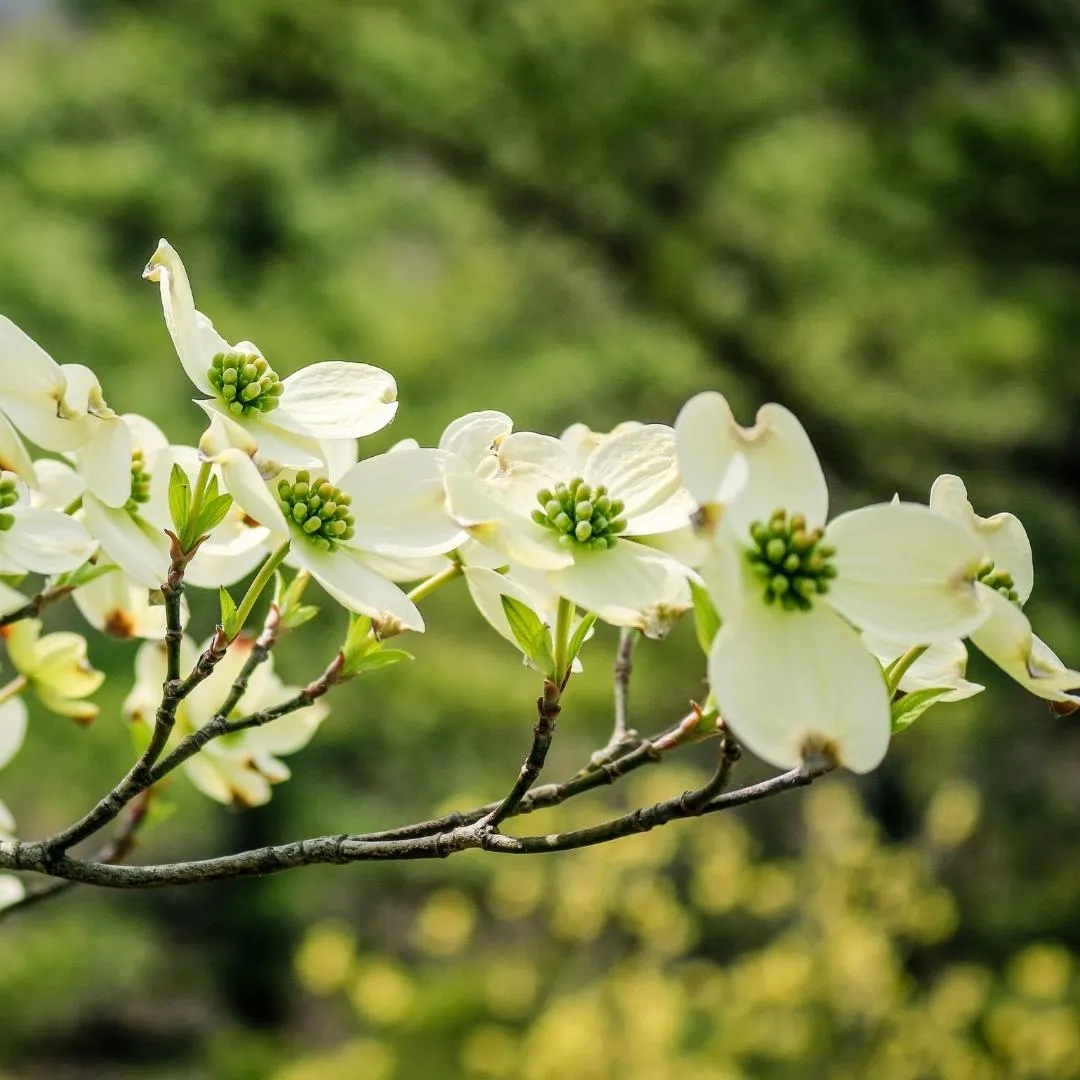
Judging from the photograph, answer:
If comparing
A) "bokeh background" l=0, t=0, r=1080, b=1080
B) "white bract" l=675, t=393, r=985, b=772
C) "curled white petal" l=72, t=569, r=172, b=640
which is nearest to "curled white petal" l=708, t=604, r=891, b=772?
"white bract" l=675, t=393, r=985, b=772

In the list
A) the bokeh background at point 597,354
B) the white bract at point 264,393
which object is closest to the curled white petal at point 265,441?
the white bract at point 264,393

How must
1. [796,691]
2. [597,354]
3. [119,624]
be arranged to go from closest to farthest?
[796,691] → [119,624] → [597,354]

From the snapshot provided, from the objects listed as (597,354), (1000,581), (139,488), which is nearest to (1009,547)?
(1000,581)

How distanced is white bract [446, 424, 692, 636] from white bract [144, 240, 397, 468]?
0.03m

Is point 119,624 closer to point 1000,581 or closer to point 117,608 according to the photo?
point 117,608

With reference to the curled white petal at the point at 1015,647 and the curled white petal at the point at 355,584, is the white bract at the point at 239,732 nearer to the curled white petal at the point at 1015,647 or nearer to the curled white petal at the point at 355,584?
the curled white petal at the point at 355,584

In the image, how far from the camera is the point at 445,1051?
230cm

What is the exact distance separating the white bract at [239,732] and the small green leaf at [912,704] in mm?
176

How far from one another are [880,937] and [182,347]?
1.75 meters

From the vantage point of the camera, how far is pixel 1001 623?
251 mm

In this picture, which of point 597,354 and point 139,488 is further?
point 597,354

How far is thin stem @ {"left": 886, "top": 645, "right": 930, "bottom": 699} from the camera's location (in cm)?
26

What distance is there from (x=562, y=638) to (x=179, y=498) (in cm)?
9

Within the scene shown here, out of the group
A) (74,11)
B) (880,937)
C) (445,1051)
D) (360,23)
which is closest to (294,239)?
(74,11)
